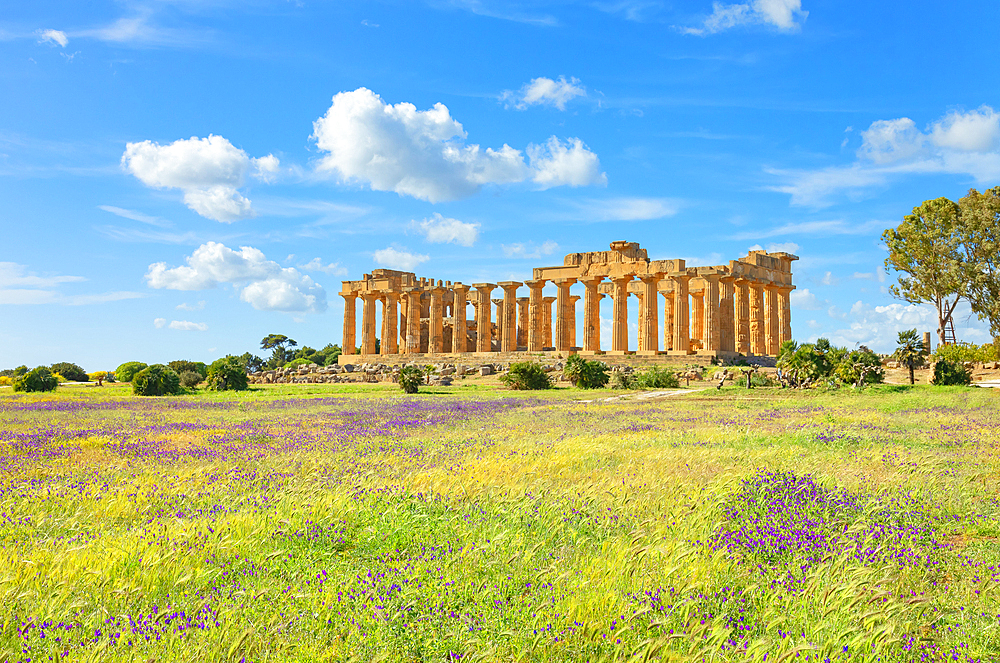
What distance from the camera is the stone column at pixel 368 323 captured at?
74.6 m

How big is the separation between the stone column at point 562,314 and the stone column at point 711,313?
39.8 ft

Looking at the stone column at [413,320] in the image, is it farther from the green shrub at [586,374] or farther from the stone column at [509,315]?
the green shrub at [586,374]

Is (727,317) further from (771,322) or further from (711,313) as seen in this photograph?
(711,313)

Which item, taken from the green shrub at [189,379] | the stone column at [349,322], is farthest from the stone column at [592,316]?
the green shrub at [189,379]

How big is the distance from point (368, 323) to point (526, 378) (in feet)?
118

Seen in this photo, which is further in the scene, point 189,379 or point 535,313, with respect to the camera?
point 535,313

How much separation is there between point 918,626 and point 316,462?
8.19m

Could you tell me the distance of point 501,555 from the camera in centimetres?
588

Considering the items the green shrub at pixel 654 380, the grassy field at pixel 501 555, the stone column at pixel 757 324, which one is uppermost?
→ the stone column at pixel 757 324

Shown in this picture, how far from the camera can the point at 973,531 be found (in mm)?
7465

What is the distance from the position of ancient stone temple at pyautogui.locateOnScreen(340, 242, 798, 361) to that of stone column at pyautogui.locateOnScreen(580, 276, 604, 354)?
0.29ft

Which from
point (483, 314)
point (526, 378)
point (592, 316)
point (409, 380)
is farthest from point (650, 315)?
point (409, 380)

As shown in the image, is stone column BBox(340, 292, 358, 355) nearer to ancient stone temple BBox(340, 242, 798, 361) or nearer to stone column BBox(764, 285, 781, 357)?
ancient stone temple BBox(340, 242, 798, 361)

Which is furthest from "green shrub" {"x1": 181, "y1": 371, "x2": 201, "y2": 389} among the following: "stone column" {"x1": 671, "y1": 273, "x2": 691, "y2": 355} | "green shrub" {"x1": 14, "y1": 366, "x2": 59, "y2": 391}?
"stone column" {"x1": 671, "y1": 273, "x2": 691, "y2": 355}
